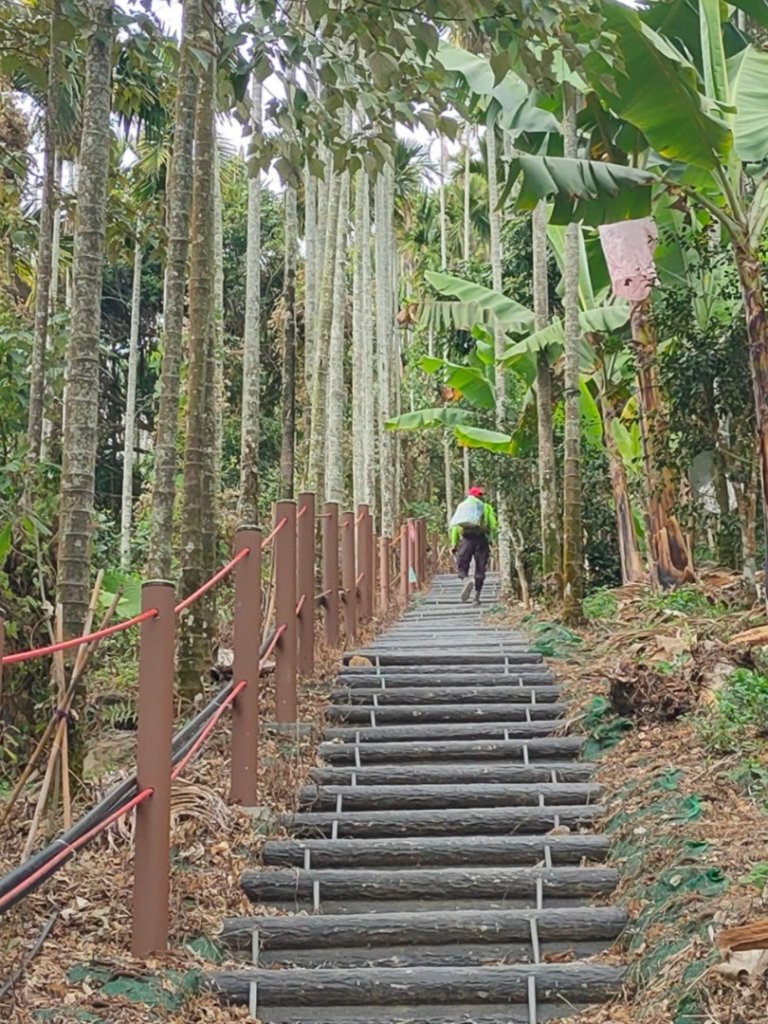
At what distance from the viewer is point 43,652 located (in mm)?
Answer: 3082

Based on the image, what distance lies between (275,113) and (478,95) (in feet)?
18.8

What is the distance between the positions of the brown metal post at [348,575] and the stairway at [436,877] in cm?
183

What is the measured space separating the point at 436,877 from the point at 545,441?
7501 mm

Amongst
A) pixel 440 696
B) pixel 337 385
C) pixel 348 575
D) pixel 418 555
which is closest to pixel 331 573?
pixel 348 575

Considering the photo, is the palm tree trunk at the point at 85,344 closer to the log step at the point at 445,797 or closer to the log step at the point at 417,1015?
the log step at the point at 417,1015

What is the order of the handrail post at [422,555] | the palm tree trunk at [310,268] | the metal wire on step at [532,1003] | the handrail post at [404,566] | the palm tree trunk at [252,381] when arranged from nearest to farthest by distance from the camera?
the metal wire on step at [532,1003], the palm tree trunk at [252,381], the palm tree trunk at [310,268], the handrail post at [404,566], the handrail post at [422,555]

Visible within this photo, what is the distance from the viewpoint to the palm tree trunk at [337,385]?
11305 mm

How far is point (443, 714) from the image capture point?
743 cm

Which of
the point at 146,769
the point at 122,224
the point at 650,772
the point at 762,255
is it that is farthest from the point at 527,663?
the point at 146,769

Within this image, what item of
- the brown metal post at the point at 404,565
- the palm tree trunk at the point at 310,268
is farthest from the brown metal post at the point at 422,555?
the palm tree trunk at the point at 310,268

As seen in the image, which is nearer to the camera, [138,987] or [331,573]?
[138,987]

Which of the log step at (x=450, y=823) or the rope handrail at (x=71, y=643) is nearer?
the rope handrail at (x=71, y=643)

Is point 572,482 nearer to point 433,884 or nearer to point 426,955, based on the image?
point 433,884

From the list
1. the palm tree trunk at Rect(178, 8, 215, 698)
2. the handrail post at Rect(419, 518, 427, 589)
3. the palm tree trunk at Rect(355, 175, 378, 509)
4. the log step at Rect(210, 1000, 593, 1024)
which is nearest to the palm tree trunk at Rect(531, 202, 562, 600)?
the palm tree trunk at Rect(355, 175, 378, 509)
